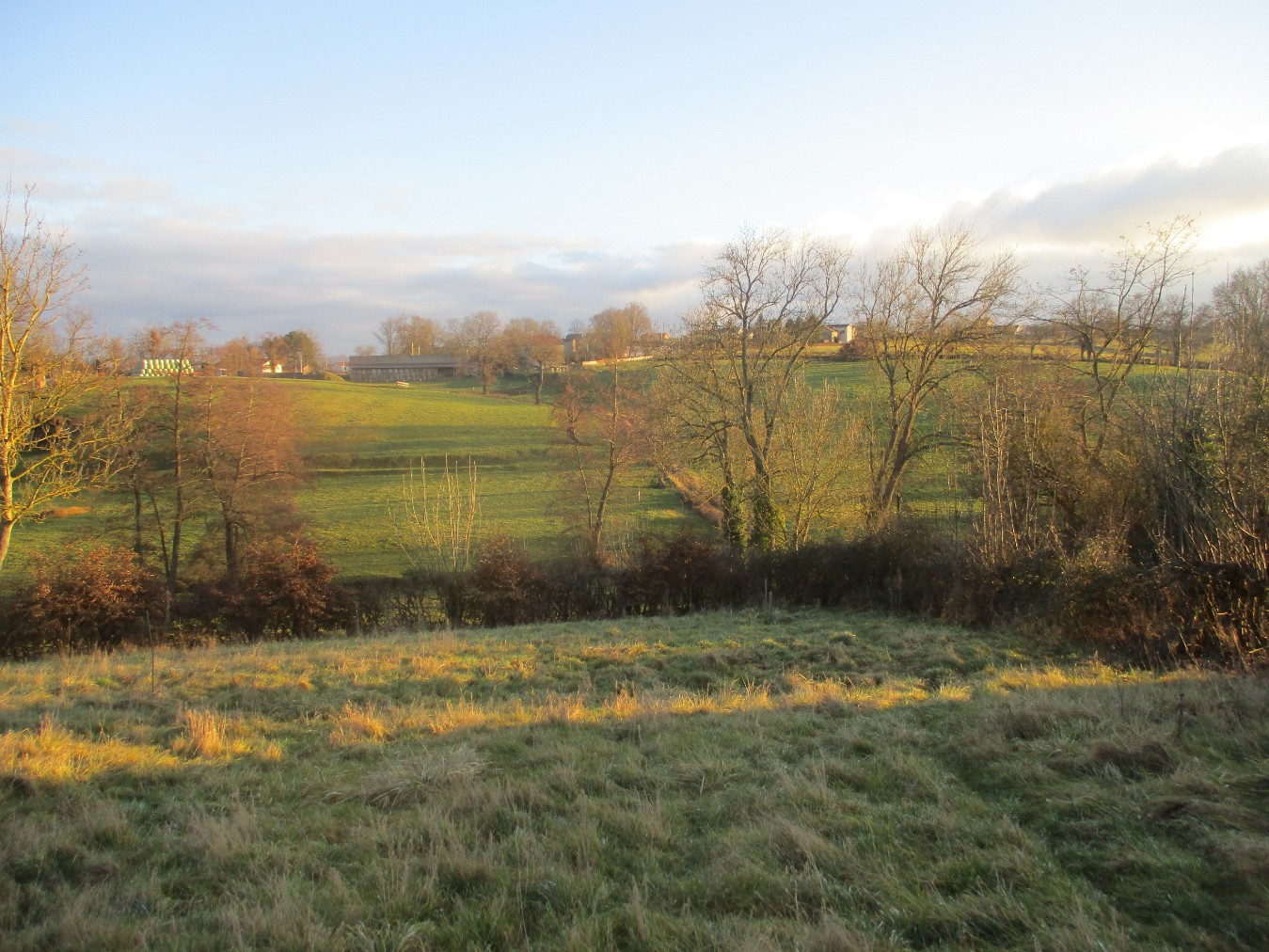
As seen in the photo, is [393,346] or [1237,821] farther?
[393,346]

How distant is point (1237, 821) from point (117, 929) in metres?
5.73

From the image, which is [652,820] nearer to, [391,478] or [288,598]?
[288,598]

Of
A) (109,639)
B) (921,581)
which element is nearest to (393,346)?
(109,639)

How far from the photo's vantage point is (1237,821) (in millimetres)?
4109

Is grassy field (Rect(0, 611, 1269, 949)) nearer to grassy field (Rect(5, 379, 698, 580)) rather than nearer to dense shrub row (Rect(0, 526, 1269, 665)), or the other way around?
dense shrub row (Rect(0, 526, 1269, 665))

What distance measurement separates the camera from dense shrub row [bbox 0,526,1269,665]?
1313cm

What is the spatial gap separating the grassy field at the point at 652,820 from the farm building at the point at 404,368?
80.6 metres

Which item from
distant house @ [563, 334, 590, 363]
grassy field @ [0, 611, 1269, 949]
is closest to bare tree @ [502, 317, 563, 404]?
distant house @ [563, 334, 590, 363]

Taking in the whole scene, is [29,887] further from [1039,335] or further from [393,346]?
[393,346]

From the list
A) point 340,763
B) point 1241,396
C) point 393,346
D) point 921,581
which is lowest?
point 921,581

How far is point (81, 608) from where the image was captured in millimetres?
18422

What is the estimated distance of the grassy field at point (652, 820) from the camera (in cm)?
345

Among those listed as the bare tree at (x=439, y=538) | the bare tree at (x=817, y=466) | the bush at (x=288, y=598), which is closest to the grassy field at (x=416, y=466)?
the bare tree at (x=439, y=538)

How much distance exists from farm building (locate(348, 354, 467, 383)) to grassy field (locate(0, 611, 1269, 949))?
80.6m
